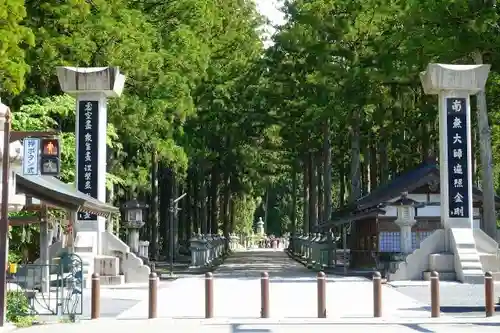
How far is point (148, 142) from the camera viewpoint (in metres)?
38.0

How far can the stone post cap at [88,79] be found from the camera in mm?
30250

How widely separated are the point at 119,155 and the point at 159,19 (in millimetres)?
6858

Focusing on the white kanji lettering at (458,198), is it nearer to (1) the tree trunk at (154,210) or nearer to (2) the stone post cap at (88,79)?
(2) the stone post cap at (88,79)

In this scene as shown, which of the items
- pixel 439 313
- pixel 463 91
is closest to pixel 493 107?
pixel 463 91

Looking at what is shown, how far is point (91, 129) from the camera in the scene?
30672mm

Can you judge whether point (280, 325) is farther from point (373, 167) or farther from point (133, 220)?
point (373, 167)

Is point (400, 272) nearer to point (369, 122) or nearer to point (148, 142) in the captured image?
point (148, 142)

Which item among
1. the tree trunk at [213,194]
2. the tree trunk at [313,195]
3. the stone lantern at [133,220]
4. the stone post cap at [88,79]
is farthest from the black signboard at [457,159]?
the tree trunk at [213,194]

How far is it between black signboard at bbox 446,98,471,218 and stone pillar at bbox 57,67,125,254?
12.0m

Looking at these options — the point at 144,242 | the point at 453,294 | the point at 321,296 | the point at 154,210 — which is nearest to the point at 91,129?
the point at 144,242

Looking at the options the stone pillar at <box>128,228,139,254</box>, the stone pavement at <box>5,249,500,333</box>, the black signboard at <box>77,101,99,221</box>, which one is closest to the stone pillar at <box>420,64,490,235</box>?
the stone pavement at <box>5,249,500,333</box>

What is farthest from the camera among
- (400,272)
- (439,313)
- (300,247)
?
(300,247)

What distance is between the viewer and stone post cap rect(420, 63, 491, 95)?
3036 centimetres

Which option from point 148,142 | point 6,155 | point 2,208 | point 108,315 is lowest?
point 108,315
